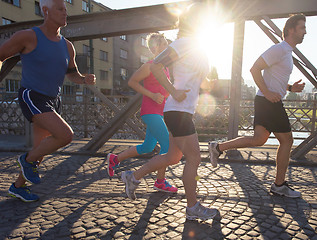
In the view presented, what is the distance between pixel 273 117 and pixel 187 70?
4.07ft

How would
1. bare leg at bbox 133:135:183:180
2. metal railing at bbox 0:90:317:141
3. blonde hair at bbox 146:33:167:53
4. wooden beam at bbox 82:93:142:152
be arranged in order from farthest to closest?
metal railing at bbox 0:90:317:141, wooden beam at bbox 82:93:142:152, blonde hair at bbox 146:33:167:53, bare leg at bbox 133:135:183:180

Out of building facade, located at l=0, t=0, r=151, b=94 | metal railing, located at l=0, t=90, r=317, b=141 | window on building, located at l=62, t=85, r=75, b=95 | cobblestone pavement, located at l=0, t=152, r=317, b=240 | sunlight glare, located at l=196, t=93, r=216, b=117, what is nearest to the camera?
cobblestone pavement, located at l=0, t=152, r=317, b=240

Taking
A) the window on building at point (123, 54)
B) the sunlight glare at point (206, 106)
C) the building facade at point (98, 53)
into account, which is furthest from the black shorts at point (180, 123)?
the window on building at point (123, 54)

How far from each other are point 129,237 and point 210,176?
1.95m

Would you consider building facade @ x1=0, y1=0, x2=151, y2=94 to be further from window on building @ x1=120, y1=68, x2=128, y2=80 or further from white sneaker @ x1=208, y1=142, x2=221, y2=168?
white sneaker @ x1=208, y1=142, x2=221, y2=168

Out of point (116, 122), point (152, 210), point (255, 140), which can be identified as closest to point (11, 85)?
point (116, 122)

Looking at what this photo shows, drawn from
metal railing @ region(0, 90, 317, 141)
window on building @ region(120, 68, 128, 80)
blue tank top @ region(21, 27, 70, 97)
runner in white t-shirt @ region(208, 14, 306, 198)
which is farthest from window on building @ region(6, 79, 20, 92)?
runner in white t-shirt @ region(208, 14, 306, 198)

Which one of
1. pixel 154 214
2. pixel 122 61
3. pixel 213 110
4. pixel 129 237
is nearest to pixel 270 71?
pixel 154 214

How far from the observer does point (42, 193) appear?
116 inches

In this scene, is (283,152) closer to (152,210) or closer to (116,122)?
(152,210)

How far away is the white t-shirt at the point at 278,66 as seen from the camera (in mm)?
2719

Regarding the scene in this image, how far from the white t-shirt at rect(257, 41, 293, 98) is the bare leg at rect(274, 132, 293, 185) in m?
0.46

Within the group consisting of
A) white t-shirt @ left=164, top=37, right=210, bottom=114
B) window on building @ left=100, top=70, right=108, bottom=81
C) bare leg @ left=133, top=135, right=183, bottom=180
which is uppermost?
window on building @ left=100, top=70, right=108, bottom=81

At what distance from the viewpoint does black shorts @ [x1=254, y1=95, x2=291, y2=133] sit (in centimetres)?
279
